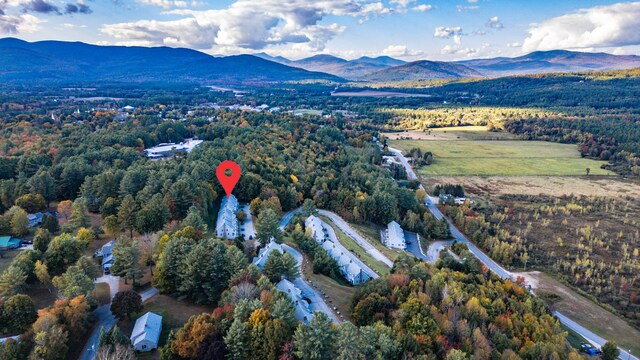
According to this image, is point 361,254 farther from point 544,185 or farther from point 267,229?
point 544,185

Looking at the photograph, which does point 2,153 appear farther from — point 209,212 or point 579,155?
point 579,155

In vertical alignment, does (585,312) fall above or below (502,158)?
below

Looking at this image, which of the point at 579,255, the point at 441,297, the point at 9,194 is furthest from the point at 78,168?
the point at 579,255

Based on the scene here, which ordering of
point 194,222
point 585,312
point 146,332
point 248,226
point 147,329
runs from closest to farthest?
point 146,332, point 147,329, point 194,222, point 585,312, point 248,226

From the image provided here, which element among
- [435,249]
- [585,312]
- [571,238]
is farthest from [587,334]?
[571,238]

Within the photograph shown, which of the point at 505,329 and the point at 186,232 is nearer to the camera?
the point at 505,329

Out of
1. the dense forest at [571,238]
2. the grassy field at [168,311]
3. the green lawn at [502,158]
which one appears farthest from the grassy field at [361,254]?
the green lawn at [502,158]

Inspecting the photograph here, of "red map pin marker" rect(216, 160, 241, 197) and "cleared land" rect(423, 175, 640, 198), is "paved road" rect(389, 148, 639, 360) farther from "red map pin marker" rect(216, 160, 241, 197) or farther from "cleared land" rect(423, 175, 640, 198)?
"red map pin marker" rect(216, 160, 241, 197)
